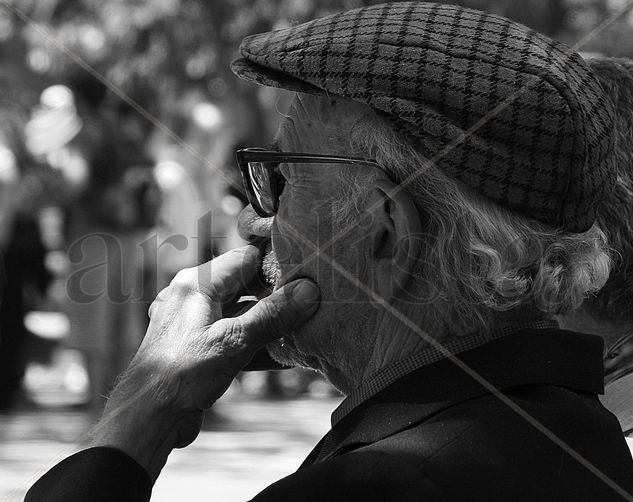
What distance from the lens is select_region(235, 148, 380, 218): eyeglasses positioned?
2021mm

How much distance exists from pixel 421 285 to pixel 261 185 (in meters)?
0.44

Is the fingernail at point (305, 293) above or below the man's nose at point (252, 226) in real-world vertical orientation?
above

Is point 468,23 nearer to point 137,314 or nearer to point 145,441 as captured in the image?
point 145,441

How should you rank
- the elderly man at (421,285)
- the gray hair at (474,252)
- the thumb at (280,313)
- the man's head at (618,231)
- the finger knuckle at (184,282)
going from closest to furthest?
the elderly man at (421,285) → the gray hair at (474,252) → the thumb at (280,313) → the finger knuckle at (184,282) → the man's head at (618,231)

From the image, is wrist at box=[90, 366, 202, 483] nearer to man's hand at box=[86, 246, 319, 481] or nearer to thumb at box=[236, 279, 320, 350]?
man's hand at box=[86, 246, 319, 481]

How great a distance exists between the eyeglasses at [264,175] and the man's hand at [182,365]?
0.22 m

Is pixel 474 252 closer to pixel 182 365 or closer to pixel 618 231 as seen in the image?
pixel 182 365

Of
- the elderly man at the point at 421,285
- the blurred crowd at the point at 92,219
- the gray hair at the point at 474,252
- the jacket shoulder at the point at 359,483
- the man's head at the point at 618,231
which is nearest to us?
the jacket shoulder at the point at 359,483

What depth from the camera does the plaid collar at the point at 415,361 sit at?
5.84ft

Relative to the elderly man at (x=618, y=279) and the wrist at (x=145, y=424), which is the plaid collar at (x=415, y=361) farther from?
the elderly man at (x=618, y=279)

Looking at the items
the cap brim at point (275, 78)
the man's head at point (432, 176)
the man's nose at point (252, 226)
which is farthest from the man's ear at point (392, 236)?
the man's nose at point (252, 226)

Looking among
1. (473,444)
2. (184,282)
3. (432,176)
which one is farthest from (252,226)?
(473,444)

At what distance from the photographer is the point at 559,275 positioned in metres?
1.84

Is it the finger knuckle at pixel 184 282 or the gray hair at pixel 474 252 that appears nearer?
the gray hair at pixel 474 252
